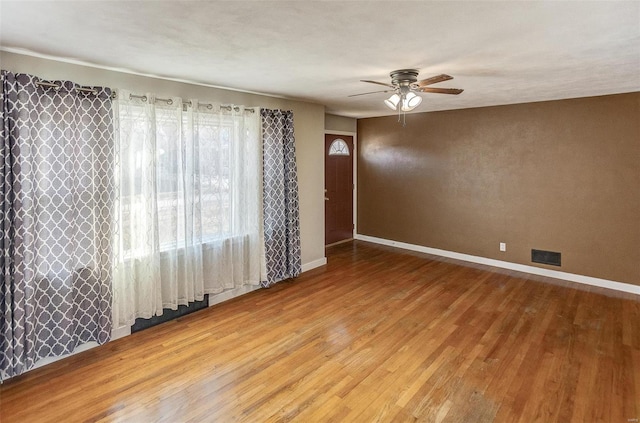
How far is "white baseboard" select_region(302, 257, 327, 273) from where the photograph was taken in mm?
5267

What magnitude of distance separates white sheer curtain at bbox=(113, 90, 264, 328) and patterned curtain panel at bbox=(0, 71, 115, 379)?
0.54ft

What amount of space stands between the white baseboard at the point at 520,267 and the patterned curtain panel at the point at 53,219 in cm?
485

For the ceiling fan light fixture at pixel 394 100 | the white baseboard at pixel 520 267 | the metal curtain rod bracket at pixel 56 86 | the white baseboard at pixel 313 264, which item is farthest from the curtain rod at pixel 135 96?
the white baseboard at pixel 520 267

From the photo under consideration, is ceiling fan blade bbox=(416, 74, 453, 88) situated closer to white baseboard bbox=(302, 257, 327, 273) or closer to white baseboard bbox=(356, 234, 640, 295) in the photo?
white baseboard bbox=(302, 257, 327, 273)

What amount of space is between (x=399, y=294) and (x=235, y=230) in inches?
83.5

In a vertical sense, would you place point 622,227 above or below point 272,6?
below

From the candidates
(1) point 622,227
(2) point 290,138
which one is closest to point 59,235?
(2) point 290,138

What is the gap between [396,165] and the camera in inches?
259

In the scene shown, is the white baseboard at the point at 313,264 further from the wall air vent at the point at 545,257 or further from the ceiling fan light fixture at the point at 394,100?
the wall air vent at the point at 545,257

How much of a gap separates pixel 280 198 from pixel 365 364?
240cm

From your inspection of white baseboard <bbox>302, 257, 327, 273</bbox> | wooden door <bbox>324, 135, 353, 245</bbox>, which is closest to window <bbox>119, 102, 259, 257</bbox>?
white baseboard <bbox>302, 257, 327, 273</bbox>

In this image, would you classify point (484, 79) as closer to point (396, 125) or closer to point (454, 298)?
point (454, 298)

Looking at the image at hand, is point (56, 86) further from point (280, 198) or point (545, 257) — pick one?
point (545, 257)

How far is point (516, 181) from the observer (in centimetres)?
527
